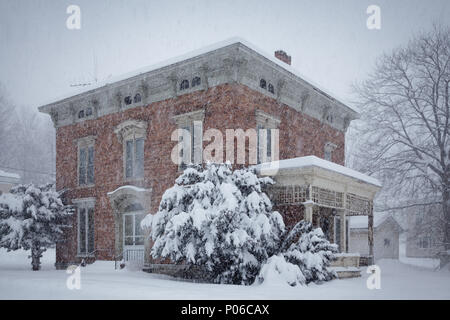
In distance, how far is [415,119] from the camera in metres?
24.2

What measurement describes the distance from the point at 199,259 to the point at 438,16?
1913 cm

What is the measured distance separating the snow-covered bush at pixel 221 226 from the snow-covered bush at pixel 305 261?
587 millimetres

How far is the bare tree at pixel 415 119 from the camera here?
22484mm

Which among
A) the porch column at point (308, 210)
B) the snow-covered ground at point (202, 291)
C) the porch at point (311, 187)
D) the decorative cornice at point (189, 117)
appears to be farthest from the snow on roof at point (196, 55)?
the snow-covered ground at point (202, 291)

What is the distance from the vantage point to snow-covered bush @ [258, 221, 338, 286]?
1230 centimetres

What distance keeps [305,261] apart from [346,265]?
3235 mm

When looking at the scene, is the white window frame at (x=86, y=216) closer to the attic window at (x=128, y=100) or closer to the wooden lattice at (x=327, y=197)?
the attic window at (x=128, y=100)

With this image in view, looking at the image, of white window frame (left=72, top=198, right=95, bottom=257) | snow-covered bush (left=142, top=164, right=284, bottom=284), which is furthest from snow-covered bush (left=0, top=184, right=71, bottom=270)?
snow-covered bush (left=142, top=164, right=284, bottom=284)

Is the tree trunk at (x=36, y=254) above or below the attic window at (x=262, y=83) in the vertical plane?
below

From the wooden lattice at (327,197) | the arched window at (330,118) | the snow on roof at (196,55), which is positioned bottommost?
the wooden lattice at (327,197)

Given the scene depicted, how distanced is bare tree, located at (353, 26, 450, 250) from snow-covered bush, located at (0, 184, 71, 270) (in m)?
15.2

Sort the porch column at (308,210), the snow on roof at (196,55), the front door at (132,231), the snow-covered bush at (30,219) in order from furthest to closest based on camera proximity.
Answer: the front door at (132,231) < the snow-covered bush at (30,219) < the snow on roof at (196,55) < the porch column at (308,210)

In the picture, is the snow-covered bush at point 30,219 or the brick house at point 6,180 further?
the brick house at point 6,180

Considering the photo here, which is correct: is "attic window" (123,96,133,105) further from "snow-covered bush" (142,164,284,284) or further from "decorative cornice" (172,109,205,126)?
"snow-covered bush" (142,164,284,284)
